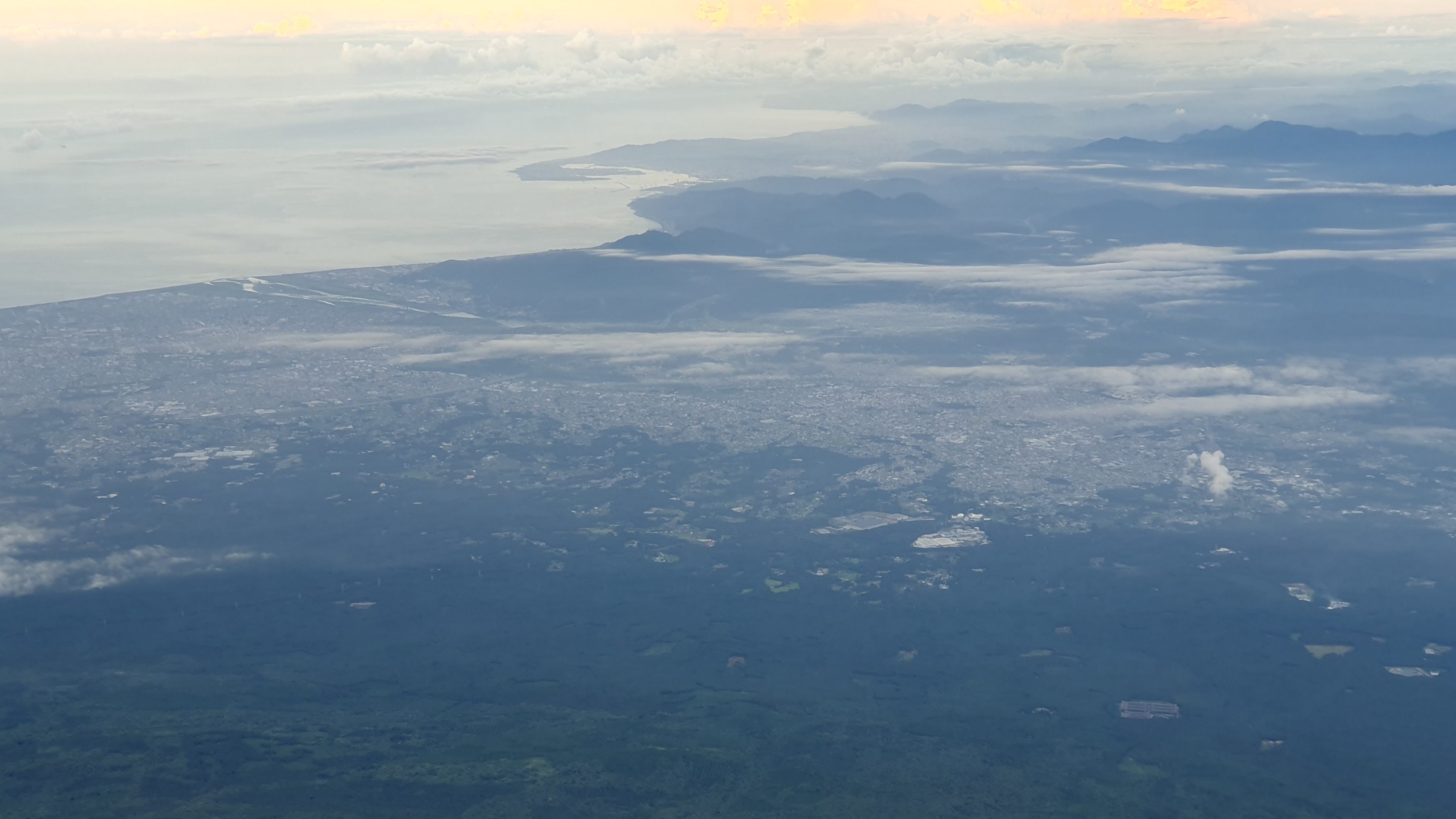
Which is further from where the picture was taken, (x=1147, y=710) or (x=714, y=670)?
(x=714, y=670)

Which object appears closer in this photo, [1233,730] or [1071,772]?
[1071,772]

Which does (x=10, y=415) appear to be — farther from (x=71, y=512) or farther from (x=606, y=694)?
(x=606, y=694)

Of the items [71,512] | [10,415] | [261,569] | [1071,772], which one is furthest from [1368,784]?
[10,415]

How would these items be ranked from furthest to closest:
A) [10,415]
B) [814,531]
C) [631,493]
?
1. [10,415]
2. [631,493]
3. [814,531]

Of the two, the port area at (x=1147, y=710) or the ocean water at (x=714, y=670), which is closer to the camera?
the ocean water at (x=714, y=670)

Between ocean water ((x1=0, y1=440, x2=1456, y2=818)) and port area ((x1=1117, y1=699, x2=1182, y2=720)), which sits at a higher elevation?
ocean water ((x1=0, y1=440, x2=1456, y2=818))

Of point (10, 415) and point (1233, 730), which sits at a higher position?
point (10, 415)

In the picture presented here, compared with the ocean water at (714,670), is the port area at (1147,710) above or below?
below

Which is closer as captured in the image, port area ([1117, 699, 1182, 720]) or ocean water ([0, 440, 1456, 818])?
ocean water ([0, 440, 1456, 818])
